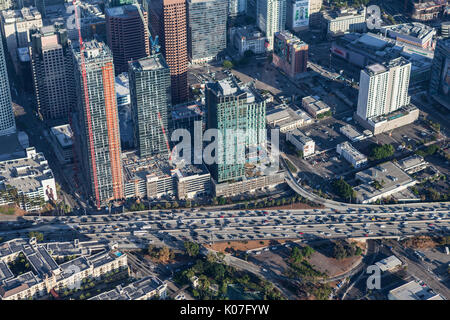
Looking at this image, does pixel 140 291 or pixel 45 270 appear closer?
pixel 140 291

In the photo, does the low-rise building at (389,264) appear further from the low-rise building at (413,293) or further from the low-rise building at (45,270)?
the low-rise building at (45,270)

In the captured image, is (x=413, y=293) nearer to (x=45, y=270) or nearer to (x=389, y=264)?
(x=389, y=264)

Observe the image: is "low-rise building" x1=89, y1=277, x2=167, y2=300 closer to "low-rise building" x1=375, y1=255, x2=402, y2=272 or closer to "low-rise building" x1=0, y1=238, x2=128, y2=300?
"low-rise building" x1=0, y1=238, x2=128, y2=300

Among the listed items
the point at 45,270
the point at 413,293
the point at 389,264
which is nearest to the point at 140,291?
the point at 45,270

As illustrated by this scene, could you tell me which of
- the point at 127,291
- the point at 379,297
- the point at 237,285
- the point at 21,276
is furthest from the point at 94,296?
the point at 379,297

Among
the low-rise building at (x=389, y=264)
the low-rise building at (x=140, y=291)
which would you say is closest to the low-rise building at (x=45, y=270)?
the low-rise building at (x=140, y=291)
